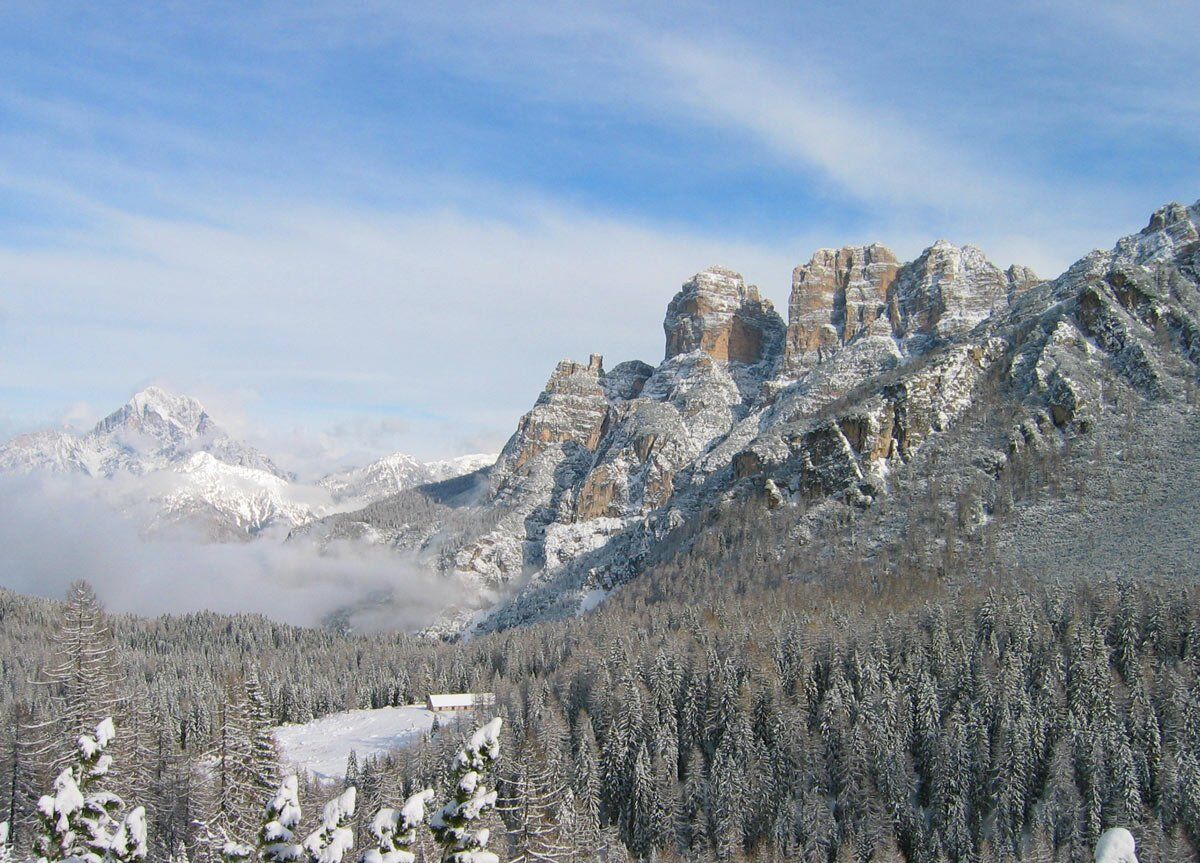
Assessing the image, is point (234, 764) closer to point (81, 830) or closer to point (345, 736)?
point (81, 830)

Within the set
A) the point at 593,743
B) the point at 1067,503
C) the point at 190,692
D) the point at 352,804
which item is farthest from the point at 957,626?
the point at 190,692

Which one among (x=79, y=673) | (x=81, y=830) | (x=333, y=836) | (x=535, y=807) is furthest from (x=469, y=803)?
(x=79, y=673)

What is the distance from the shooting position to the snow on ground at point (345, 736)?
117688 mm

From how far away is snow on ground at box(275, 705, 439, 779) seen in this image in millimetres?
117688

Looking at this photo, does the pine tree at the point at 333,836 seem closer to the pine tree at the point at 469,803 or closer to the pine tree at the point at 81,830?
the pine tree at the point at 469,803

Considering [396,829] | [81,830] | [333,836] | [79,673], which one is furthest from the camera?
[79,673]

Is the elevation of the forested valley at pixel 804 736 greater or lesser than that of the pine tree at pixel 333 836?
lesser

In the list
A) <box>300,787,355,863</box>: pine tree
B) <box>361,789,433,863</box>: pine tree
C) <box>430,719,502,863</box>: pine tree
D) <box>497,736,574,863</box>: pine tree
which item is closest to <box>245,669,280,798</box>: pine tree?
<box>497,736,574,863</box>: pine tree

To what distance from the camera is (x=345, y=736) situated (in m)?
133

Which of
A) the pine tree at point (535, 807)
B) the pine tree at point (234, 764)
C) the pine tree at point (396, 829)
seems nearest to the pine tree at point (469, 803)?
the pine tree at point (396, 829)

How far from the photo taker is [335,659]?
582 ft

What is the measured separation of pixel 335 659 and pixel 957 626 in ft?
379

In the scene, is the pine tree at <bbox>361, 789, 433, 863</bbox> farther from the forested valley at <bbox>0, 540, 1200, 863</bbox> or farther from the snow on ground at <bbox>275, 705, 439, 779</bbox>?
the snow on ground at <bbox>275, 705, 439, 779</bbox>

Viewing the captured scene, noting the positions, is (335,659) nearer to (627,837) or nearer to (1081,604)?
(627,837)
